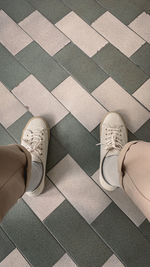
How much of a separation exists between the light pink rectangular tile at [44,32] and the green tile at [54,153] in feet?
1.56

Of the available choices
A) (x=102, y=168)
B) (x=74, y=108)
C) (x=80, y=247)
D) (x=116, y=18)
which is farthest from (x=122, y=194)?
(x=116, y=18)

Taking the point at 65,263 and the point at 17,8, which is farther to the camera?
the point at 17,8

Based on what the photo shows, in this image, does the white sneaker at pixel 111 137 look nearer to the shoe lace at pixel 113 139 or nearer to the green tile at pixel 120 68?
the shoe lace at pixel 113 139

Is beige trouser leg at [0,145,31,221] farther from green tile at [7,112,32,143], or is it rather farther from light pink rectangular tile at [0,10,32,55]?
light pink rectangular tile at [0,10,32,55]

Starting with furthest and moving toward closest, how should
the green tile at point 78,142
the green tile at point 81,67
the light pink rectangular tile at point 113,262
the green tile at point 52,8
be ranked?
the green tile at point 52,8 < the green tile at point 81,67 < the green tile at point 78,142 < the light pink rectangular tile at point 113,262

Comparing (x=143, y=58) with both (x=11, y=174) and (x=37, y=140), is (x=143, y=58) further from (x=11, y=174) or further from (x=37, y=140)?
(x=11, y=174)

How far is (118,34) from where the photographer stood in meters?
1.39

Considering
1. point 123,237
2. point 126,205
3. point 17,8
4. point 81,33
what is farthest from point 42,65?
point 123,237

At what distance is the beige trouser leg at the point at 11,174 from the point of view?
0.76 m

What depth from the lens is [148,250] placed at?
111 cm

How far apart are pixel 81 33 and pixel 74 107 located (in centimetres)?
41

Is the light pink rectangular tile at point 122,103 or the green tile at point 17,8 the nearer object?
the light pink rectangular tile at point 122,103

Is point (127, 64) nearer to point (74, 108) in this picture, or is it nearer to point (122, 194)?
point (74, 108)

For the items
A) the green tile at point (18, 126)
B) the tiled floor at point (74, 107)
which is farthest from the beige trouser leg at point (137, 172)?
the green tile at point (18, 126)
